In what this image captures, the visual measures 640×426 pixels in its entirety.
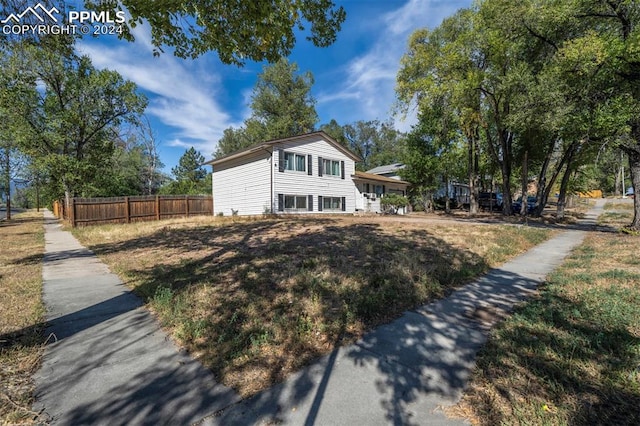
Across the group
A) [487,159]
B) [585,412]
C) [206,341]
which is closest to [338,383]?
[206,341]

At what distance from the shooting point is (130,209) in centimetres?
1792

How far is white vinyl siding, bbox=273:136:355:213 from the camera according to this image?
18656 mm

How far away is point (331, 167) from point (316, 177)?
1.88 m

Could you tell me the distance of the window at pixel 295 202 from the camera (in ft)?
62.6

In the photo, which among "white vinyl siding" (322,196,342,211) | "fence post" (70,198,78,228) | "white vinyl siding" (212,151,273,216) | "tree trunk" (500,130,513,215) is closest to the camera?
"fence post" (70,198,78,228)

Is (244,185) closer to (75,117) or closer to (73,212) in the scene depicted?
(73,212)

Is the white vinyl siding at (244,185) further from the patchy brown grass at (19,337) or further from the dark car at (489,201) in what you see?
the dark car at (489,201)

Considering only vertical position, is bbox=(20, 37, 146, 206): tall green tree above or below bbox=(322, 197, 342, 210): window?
above

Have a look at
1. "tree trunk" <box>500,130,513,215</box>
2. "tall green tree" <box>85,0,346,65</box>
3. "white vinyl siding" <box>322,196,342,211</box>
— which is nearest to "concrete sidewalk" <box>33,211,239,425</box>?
"tall green tree" <box>85,0,346,65</box>

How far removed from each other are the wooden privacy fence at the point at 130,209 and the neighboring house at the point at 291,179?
2.40 metres

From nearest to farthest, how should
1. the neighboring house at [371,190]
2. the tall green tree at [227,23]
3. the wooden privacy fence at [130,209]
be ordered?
the tall green tree at [227,23] → the wooden privacy fence at [130,209] → the neighboring house at [371,190]

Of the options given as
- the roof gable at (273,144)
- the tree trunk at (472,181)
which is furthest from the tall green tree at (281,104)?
the tree trunk at (472,181)

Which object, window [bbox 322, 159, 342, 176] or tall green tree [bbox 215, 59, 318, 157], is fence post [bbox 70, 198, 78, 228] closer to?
window [bbox 322, 159, 342, 176]

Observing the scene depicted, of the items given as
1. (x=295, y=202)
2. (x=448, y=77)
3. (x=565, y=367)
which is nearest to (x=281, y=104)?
(x=295, y=202)
